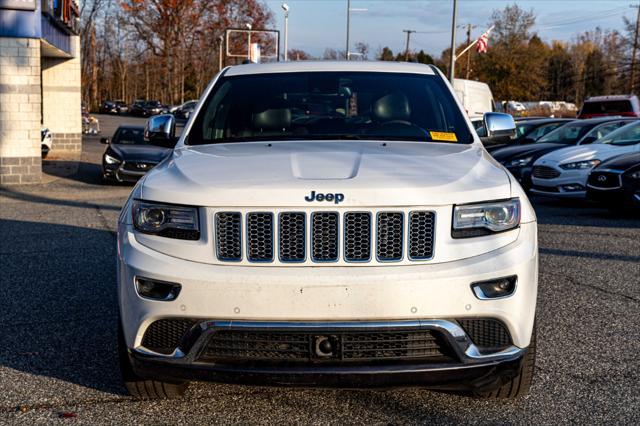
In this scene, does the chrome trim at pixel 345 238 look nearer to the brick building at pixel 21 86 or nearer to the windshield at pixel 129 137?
the brick building at pixel 21 86

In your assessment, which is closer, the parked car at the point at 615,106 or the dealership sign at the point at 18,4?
the dealership sign at the point at 18,4

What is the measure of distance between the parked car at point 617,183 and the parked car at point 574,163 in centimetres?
112

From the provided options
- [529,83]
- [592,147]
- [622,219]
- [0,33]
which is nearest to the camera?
[622,219]

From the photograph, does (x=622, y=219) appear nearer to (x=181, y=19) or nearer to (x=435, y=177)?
(x=435, y=177)

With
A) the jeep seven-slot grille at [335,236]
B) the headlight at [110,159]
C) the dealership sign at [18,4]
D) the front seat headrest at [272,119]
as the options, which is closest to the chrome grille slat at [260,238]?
the jeep seven-slot grille at [335,236]

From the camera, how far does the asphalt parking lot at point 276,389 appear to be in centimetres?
400

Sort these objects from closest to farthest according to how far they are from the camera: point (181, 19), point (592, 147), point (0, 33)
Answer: point (592, 147), point (0, 33), point (181, 19)

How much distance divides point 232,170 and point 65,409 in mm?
1453

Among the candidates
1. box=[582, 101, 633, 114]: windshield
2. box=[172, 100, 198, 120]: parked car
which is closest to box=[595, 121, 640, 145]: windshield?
box=[172, 100, 198, 120]: parked car

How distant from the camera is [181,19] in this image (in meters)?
66.6

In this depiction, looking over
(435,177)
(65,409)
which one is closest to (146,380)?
(65,409)

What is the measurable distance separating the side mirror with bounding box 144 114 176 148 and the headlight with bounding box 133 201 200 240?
1.89 m

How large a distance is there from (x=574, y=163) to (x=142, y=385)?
1092 centimetres

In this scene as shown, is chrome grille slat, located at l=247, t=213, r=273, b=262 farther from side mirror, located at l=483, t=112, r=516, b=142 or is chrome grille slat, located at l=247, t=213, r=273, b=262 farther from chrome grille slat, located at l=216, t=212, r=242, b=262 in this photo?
side mirror, located at l=483, t=112, r=516, b=142
